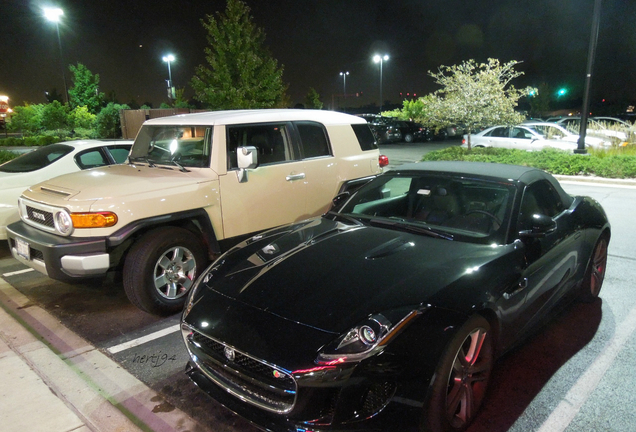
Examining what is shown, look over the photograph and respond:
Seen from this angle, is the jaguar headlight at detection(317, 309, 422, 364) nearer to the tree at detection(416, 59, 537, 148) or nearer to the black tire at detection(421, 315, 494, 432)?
the black tire at detection(421, 315, 494, 432)

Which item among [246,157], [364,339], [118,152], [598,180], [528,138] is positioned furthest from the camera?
[528,138]

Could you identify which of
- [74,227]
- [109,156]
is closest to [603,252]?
[74,227]

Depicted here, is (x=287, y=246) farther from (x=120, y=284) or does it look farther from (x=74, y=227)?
(x=120, y=284)

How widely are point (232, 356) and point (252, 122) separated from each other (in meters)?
3.20

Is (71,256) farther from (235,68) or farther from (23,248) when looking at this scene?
(235,68)

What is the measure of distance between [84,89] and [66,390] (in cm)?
3334

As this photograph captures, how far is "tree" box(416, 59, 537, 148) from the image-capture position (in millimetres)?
14570

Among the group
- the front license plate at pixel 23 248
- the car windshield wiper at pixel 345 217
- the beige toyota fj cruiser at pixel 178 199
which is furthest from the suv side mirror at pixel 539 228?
the front license plate at pixel 23 248

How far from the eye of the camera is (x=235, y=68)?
58.5 feet

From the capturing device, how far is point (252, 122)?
5.22 metres

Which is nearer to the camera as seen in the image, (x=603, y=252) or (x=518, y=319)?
(x=518, y=319)

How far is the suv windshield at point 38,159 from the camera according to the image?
653 cm

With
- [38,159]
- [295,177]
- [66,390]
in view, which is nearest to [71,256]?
[66,390]

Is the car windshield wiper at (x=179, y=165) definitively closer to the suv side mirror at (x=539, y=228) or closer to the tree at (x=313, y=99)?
the suv side mirror at (x=539, y=228)
